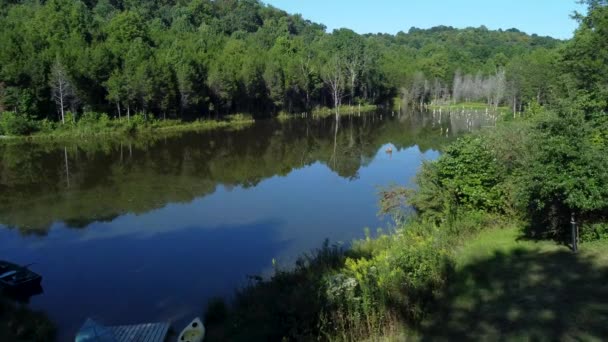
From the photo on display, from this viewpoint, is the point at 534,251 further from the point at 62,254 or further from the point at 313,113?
the point at 313,113

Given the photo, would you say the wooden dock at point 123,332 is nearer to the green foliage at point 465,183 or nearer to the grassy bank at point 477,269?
the grassy bank at point 477,269

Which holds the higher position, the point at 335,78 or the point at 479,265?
the point at 335,78

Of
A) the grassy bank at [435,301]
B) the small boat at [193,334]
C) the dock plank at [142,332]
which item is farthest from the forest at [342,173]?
the dock plank at [142,332]

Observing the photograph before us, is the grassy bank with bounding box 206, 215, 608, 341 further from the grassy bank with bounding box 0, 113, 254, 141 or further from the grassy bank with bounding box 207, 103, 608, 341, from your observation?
the grassy bank with bounding box 0, 113, 254, 141

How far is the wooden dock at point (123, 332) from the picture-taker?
33.7ft

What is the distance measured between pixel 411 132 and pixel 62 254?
48738mm

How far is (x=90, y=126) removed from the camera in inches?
1997

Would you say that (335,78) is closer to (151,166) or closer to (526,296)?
(151,166)

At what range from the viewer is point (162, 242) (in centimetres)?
1938

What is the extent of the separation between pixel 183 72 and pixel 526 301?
2157 inches

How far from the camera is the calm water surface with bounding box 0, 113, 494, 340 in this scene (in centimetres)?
1505

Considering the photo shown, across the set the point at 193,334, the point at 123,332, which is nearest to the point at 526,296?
the point at 193,334

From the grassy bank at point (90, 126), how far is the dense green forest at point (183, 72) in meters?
0.25

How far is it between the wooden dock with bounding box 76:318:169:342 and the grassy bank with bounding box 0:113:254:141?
40.9 meters
